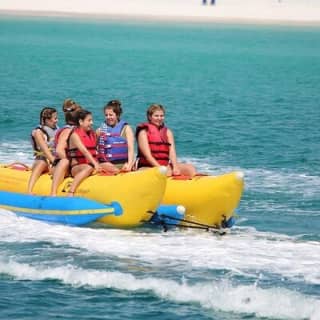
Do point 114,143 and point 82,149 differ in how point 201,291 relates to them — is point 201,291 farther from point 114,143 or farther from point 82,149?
point 114,143

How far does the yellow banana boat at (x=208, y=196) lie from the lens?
13492 millimetres

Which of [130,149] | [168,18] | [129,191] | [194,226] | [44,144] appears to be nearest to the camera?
[129,191]

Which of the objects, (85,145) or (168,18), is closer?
(85,145)

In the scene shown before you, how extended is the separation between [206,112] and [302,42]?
61897 mm

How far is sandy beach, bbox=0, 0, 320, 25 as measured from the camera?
13800 centimetres

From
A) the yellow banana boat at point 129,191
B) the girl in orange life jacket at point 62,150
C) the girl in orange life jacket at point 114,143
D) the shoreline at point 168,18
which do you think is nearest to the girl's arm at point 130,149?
the girl in orange life jacket at point 114,143

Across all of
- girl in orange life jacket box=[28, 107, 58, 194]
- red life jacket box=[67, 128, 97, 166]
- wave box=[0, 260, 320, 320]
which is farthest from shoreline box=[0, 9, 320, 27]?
wave box=[0, 260, 320, 320]

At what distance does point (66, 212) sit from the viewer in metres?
13.9

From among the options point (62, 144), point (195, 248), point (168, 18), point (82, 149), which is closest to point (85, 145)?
point (82, 149)

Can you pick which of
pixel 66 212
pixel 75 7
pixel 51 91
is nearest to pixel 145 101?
pixel 51 91

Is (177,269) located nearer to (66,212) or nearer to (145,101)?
(66,212)

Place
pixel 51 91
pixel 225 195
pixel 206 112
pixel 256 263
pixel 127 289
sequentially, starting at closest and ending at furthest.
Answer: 1. pixel 127 289
2. pixel 256 263
3. pixel 225 195
4. pixel 206 112
5. pixel 51 91

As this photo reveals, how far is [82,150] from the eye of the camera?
1392 cm

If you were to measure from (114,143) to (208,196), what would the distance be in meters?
1.31
